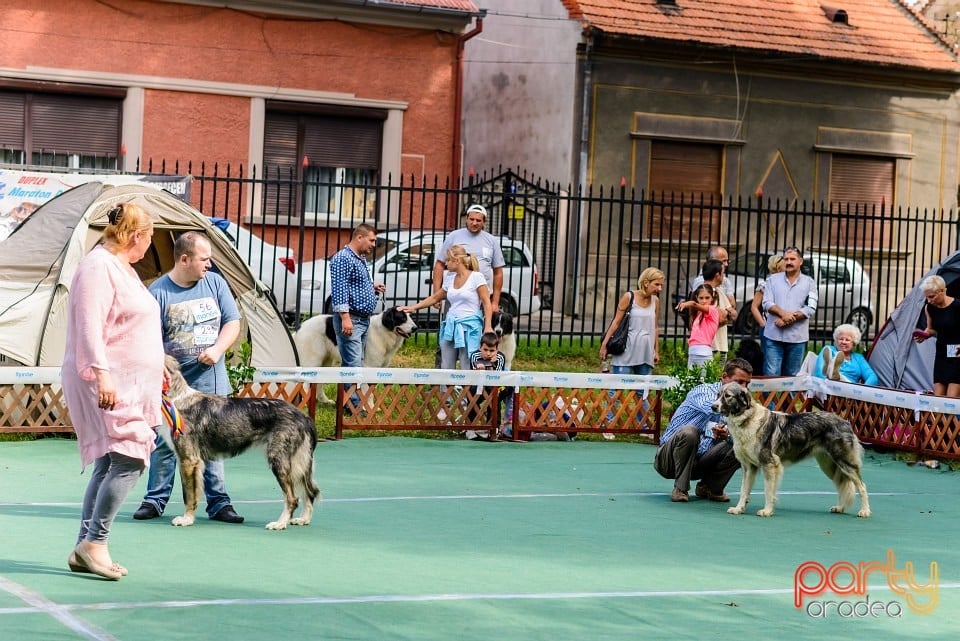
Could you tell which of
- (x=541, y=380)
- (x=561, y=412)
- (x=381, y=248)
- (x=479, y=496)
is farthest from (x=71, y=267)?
(x=381, y=248)

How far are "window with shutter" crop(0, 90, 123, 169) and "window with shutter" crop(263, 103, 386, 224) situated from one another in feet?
8.27

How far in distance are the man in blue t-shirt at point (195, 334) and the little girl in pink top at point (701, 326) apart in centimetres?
600

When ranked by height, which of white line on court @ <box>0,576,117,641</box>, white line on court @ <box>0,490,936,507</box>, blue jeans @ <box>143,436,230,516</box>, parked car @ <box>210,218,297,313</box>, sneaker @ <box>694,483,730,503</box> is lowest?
white line on court @ <box>0,576,117,641</box>

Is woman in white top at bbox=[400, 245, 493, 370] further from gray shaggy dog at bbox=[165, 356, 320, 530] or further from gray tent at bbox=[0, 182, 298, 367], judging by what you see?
gray shaggy dog at bbox=[165, 356, 320, 530]

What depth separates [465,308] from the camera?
520 inches

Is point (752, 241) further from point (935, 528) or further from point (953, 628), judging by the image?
point (953, 628)

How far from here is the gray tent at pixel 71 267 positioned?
12258 mm

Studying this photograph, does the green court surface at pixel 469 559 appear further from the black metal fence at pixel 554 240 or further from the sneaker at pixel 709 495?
the black metal fence at pixel 554 240

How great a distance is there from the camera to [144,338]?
660 cm

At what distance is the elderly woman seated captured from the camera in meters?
13.8

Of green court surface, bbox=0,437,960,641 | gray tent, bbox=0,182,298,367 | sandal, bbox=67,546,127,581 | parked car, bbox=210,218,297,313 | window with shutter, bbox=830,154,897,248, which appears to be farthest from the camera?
window with shutter, bbox=830,154,897,248

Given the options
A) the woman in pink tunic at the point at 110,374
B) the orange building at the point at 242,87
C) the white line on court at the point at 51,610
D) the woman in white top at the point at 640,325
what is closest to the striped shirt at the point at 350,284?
the woman in white top at the point at 640,325

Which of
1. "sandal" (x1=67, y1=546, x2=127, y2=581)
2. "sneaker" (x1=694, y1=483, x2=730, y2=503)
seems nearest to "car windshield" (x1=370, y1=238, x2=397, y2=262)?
"sneaker" (x1=694, y1=483, x2=730, y2=503)

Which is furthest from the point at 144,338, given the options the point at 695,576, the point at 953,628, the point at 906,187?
the point at 906,187
